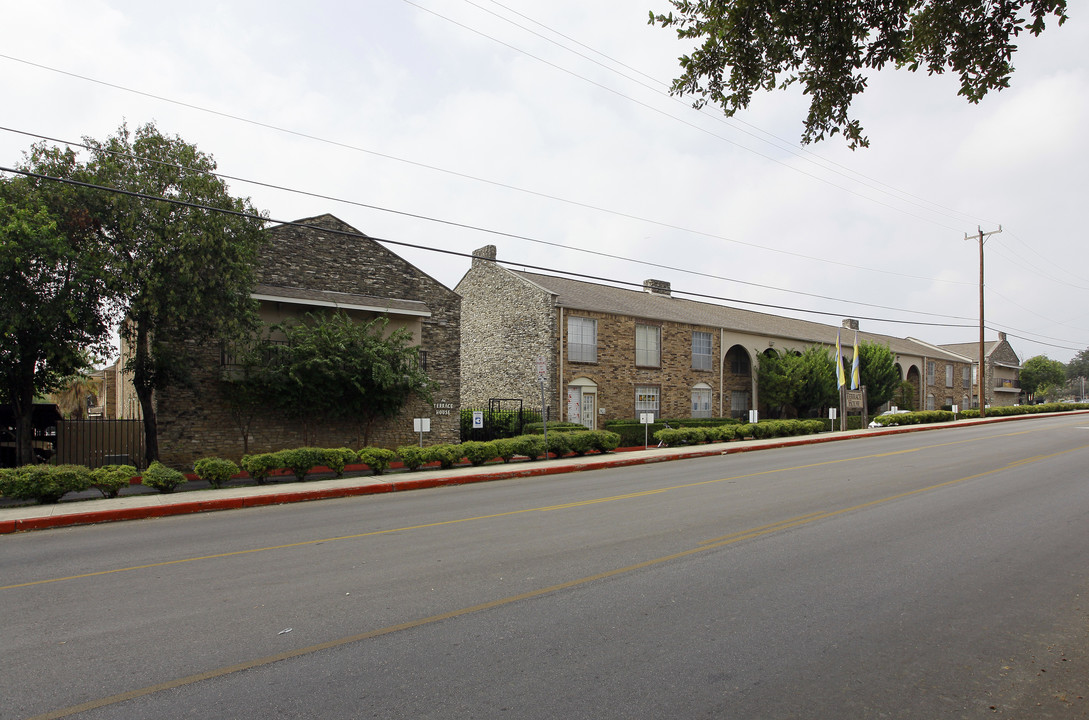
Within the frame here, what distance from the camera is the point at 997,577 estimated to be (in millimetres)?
6332

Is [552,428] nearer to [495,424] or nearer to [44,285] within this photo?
[495,424]

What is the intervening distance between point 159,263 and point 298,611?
497 inches

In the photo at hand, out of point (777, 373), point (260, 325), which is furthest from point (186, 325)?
point (777, 373)

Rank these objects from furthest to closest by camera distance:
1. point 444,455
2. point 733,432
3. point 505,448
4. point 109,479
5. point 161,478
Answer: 1. point 733,432
2. point 505,448
3. point 444,455
4. point 161,478
5. point 109,479

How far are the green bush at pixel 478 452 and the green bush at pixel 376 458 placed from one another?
203cm

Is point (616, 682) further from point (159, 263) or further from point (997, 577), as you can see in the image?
point (159, 263)

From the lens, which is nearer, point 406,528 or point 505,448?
point 406,528

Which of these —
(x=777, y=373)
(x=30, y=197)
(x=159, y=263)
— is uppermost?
(x=30, y=197)

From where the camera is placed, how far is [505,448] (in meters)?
18.1

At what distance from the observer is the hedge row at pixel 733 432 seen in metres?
24.2

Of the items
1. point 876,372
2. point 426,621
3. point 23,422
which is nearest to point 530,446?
point 23,422

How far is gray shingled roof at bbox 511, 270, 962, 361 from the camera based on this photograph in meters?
29.4

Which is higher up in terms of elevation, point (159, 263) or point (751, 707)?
point (159, 263)

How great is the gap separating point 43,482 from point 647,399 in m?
23.4
